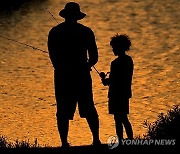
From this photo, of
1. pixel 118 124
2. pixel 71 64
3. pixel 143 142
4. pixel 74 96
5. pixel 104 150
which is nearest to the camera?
pixel 104 150

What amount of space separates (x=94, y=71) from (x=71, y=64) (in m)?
12.6

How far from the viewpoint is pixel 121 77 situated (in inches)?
401

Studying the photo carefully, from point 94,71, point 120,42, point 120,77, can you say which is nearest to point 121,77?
point 120,77

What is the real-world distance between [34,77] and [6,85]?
125 centimetres

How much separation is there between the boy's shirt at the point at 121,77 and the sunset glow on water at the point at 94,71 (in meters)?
4.84

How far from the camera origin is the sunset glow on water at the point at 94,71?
16.7 meters

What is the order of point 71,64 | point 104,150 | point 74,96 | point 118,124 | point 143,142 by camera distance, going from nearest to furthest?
point 104,150, point 143,142, point 71,64, point 74,96, point 118,124

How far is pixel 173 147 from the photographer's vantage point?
9.43m

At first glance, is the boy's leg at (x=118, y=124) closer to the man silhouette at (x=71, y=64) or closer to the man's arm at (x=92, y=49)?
the man silhouette at (x=71, y=64)

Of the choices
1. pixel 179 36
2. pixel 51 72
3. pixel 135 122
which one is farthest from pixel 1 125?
pixel 179 36

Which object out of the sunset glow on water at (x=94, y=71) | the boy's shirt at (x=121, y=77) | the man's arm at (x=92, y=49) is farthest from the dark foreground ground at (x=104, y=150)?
the sunset glow on water at (x=94, y=71)

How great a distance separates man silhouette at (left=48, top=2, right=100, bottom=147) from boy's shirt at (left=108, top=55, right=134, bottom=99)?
0.32 m

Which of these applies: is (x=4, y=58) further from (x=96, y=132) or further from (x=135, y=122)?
(x=96, y=132)

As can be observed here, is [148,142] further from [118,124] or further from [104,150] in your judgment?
[118,124]
